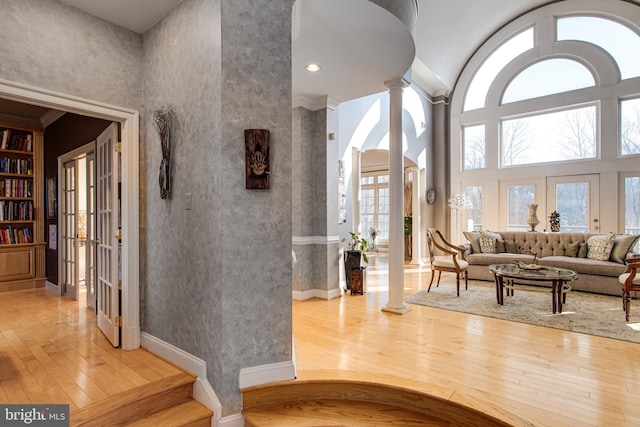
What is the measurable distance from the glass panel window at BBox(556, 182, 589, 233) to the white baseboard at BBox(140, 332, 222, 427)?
7.95m

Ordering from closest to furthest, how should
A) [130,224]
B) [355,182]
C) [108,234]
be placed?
[130,224] → [108,234] → [355,182]

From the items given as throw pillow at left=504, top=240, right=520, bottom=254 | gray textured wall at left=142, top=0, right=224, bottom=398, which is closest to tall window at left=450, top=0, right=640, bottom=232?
throw pillow at left=504, top=240, right=520, bottom=254

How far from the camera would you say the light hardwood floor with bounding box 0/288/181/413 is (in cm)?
223

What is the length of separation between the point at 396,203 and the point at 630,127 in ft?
19.7

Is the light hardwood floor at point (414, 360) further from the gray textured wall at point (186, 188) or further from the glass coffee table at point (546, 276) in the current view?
the glass coffee table at point (546, 276)

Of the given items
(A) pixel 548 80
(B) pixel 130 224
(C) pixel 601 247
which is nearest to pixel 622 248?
(C) pixel 601 247

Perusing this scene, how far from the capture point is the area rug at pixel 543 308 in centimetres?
370

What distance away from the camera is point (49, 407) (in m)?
2.07

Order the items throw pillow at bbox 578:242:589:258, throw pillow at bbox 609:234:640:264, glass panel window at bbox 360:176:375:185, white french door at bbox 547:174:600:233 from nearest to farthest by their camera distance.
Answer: throw pillow at bbox 609:234:640:264
throw pillow at bbox 578:242:589:258
white french door at bbox 547:174:600:233
glass panel window at bbox 360:176:375:185

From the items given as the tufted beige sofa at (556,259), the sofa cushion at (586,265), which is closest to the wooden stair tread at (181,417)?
the tufted beige sofa at (556,259)

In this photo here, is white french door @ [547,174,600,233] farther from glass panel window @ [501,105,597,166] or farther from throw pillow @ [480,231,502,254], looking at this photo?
throw pillow @ [480,231,502,254]

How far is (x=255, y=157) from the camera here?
7.59 feet

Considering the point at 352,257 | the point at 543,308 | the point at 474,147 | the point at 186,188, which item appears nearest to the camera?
the point at 186,188

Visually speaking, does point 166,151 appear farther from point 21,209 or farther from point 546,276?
point 546,276
